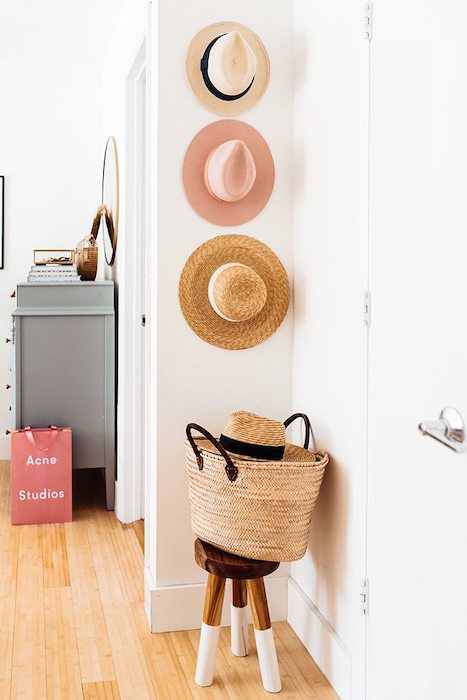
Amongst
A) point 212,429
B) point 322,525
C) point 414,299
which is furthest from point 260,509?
point 414,299

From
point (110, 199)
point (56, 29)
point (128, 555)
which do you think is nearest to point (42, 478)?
point (128, 555)

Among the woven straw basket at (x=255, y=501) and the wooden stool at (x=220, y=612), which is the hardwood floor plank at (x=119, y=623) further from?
the woven straw basket at (x=255, y=501)

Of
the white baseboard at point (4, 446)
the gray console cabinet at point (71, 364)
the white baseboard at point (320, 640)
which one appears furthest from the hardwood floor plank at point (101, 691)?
the white baseboard at point (4, 446)

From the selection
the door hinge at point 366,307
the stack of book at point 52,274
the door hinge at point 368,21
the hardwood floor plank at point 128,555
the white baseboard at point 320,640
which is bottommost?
the hardwood floor plank at point 128,555

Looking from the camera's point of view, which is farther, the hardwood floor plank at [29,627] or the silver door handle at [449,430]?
the hardwood floor plank at [29,627]

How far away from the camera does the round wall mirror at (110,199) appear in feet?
13.2

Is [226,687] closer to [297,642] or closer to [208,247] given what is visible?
[297,642]

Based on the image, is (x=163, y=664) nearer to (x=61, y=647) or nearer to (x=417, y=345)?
(x=61, y=647)

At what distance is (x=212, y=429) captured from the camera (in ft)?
8.60

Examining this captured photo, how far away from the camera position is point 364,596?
2.04 meters

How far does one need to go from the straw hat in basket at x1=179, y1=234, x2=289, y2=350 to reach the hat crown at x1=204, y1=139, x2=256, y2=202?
0.53ft

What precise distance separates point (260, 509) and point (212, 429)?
500mm

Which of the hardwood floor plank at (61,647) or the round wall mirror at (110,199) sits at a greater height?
the round wall mirror at (110,199)

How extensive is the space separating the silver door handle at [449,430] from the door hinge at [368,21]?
101cm
